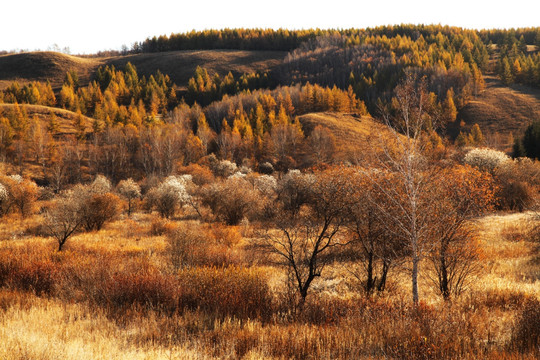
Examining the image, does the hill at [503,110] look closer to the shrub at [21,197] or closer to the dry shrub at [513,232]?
the dry shrub at [513,232]

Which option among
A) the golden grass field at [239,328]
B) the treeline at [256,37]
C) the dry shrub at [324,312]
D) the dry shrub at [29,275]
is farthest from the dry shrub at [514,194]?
the treeline at [256,37]

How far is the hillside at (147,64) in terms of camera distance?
140m

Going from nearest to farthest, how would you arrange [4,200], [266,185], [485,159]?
[4,200] → [485,159] → [266,185]

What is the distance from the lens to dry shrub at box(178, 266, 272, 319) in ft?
27.3

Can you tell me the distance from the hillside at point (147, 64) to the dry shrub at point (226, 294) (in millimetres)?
152283

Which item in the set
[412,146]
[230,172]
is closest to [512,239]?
[412,146]

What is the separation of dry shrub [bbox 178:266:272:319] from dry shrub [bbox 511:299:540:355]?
17.1 feet

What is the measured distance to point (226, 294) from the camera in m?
8.66

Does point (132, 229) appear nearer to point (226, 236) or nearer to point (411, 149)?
point (226, 236)

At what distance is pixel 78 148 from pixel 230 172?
A: 36221 millimetres

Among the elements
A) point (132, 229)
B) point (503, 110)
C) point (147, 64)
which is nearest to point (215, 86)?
point (147, 64)

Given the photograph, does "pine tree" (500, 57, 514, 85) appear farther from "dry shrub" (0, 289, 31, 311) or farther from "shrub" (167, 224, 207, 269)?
"dry shrub" (0, 289, 31, 311)

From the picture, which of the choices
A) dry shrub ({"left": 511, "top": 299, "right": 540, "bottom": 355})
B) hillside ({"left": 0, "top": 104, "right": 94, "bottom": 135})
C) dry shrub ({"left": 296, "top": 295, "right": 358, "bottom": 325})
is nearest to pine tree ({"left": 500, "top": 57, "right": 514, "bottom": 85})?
hillside ({"left": 0, "top": 104, "right": 94, "bottom": 135})

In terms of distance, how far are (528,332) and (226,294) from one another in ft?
21.8
